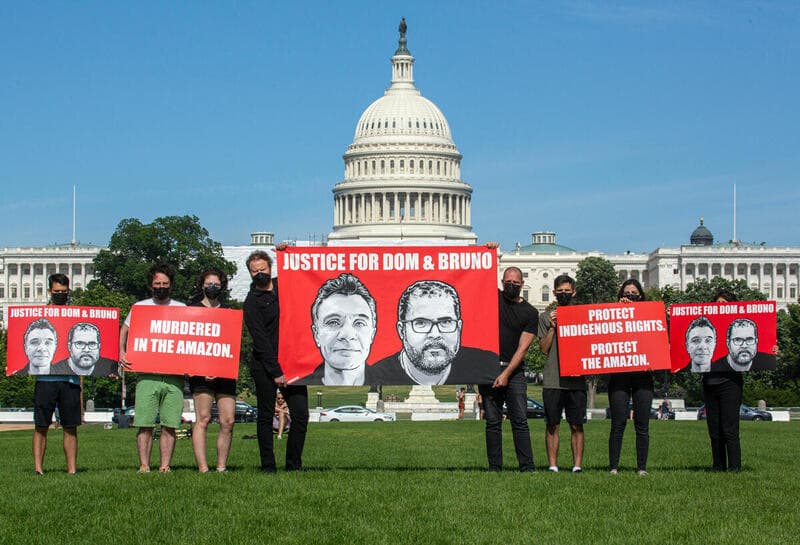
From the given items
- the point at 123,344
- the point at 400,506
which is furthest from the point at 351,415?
the point at 400,506

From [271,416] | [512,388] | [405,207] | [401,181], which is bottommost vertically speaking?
[271,416]

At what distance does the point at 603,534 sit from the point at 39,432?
736 centimetres

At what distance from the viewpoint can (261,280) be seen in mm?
17109

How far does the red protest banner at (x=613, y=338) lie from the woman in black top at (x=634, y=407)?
19 cm

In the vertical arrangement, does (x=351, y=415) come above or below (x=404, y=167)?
below

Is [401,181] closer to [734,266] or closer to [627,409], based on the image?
[734,266]

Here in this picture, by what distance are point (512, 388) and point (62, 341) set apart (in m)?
4.98

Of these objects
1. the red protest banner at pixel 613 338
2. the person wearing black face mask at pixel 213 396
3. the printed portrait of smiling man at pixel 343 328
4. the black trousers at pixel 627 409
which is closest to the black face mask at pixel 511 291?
the red protest banner at pixel 613 338

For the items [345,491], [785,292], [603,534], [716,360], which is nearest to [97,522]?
[345,491]

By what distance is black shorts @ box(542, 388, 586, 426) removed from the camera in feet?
58.2

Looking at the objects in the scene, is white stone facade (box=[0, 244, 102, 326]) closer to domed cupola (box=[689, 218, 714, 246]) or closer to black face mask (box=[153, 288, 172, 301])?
domed cupola (box=[689, 218, 714, 246])

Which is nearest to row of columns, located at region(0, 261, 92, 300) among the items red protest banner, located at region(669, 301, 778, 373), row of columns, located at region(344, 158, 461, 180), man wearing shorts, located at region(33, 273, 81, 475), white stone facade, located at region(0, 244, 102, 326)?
white stone facade, located at region(0, 244, 102, 326)

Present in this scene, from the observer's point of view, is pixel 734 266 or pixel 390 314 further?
pixel 734 266

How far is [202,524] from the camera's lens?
12844 millimetres
